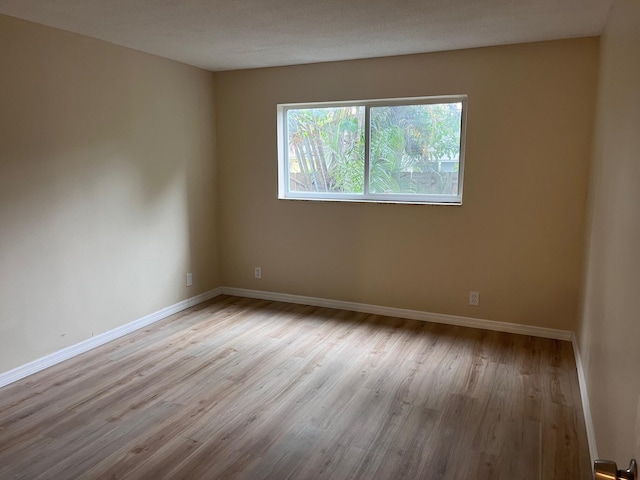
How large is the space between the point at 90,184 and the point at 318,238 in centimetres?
209

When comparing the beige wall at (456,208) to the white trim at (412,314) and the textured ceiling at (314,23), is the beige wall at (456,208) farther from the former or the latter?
the textured ceiling at (314,23)

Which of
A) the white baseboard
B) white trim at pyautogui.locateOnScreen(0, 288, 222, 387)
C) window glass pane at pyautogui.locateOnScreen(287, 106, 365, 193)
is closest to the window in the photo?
window glass pane at pyautogui.locateOnScreen(287, 106, 365, 193)

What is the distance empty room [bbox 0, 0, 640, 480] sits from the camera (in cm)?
230

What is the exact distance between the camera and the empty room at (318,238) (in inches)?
90.7

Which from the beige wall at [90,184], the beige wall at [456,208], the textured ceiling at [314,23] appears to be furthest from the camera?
the beige wall at [456,208]

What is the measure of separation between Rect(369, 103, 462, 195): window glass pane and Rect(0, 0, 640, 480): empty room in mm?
19

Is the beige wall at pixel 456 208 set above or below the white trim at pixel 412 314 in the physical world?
above

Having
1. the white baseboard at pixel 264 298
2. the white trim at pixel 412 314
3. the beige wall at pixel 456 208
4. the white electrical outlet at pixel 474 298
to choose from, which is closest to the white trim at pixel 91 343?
the white baseboard at pixel 264 298

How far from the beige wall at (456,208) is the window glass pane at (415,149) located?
6.8 inches

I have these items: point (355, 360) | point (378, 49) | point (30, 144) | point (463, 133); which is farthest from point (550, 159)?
point (30, 144)

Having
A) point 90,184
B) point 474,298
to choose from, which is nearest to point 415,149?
point 474,298

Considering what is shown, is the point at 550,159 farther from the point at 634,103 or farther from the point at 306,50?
the point at 306,50

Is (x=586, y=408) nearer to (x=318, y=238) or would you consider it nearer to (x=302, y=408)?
(x=302, y=408)

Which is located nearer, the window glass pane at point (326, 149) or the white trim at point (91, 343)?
the white trim at point (91, 343)
